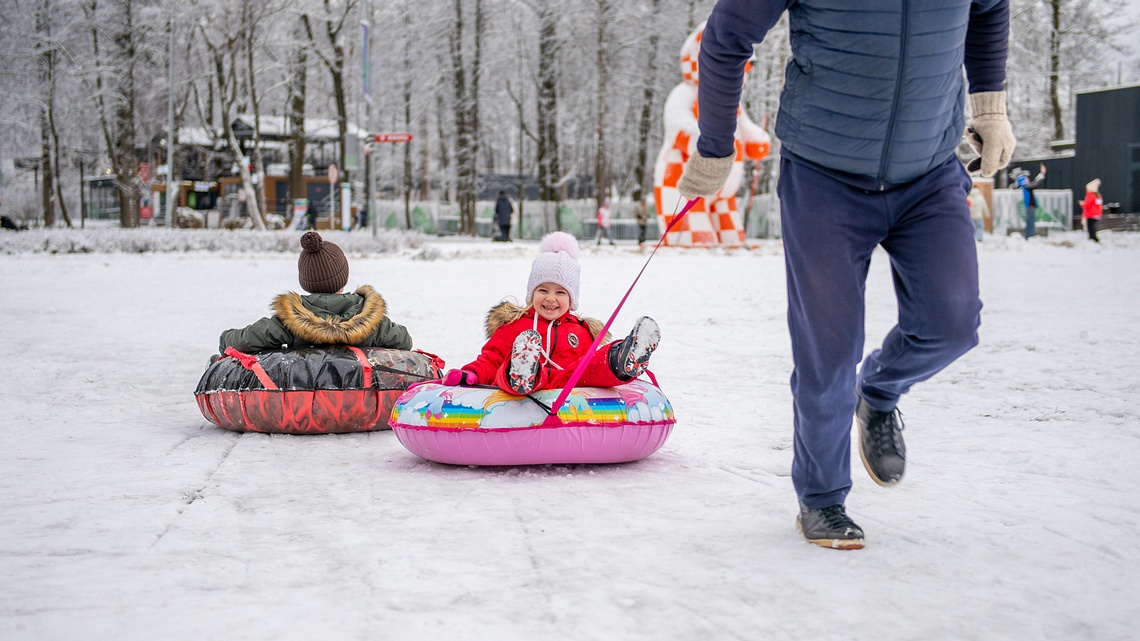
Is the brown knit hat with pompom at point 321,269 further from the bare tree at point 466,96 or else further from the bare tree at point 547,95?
the bare tree at point 466,96

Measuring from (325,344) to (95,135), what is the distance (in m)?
41.5

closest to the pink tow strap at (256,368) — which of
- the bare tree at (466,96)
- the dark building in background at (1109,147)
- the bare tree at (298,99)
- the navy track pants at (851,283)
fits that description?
the navy track pants at (851,283)

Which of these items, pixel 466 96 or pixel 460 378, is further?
pixel 466 96

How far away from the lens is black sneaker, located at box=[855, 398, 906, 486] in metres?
3.06

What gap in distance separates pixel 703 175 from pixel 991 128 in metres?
0.89

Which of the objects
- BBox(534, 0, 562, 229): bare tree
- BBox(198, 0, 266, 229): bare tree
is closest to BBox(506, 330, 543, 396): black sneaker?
BBox(198, 0, 266, 229): bare tree

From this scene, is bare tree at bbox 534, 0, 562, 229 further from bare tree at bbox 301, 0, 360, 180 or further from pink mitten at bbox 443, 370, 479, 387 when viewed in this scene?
pink mitten at bbox 443, 370, 479, 387

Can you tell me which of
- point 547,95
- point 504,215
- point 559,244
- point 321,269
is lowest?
point 321,269

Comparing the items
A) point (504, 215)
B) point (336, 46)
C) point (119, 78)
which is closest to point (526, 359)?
point (504, 215)

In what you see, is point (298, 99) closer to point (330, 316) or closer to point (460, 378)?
point (330, 316)

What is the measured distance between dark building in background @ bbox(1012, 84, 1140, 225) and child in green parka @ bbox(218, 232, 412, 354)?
3053 centimetres

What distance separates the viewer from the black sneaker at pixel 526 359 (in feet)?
12.4

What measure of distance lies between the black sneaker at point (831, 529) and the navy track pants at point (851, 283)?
0.10ft

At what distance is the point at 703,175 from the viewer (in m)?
3.03
